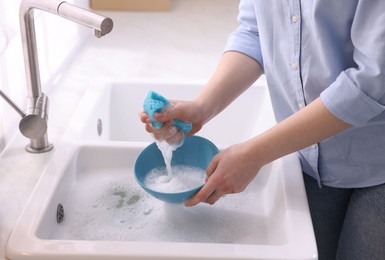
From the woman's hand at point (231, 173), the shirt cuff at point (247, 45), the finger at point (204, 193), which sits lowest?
the finger at point (204, 193)

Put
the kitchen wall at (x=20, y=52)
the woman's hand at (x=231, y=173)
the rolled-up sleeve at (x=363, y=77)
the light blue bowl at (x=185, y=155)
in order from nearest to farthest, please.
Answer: the rolled-up sleeve at (x=363, y=77) → the woman's hand at (x=231, y=173) → the light blue bowl at (x=185, y=155) → the kitchen wall at (x=20, y=52)

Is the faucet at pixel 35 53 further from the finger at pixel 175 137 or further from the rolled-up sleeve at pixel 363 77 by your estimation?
the rolled-up sleeve at pixel 363 77

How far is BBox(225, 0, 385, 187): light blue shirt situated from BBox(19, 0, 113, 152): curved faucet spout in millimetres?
303

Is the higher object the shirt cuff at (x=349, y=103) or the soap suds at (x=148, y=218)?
the shirt cuff at (x=349, y=103)

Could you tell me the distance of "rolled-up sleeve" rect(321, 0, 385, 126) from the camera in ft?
2.71

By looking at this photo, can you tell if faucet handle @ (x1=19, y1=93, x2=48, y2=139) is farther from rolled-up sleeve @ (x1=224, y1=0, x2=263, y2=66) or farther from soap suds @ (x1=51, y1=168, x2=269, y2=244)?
rolled-up sleeve @ (x1=224, y1=0, x2=263, y2=66)

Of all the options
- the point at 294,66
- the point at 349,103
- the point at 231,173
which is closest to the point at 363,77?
the point at 349,103

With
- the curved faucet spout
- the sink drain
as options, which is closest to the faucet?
the curved faucet spout

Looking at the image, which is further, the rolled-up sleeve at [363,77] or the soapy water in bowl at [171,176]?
the soapy water in bowl at [171,176]

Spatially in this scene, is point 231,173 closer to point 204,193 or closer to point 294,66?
point 204,193

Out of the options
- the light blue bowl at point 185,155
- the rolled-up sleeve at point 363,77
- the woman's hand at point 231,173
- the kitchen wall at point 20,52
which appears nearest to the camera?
the rolled-up sleeve at point 363,77

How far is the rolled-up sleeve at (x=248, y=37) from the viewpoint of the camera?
1.13m

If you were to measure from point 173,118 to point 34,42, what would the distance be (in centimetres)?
30

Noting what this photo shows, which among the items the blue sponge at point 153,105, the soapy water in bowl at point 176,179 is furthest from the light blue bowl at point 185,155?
the blue sponge at point 153,105
